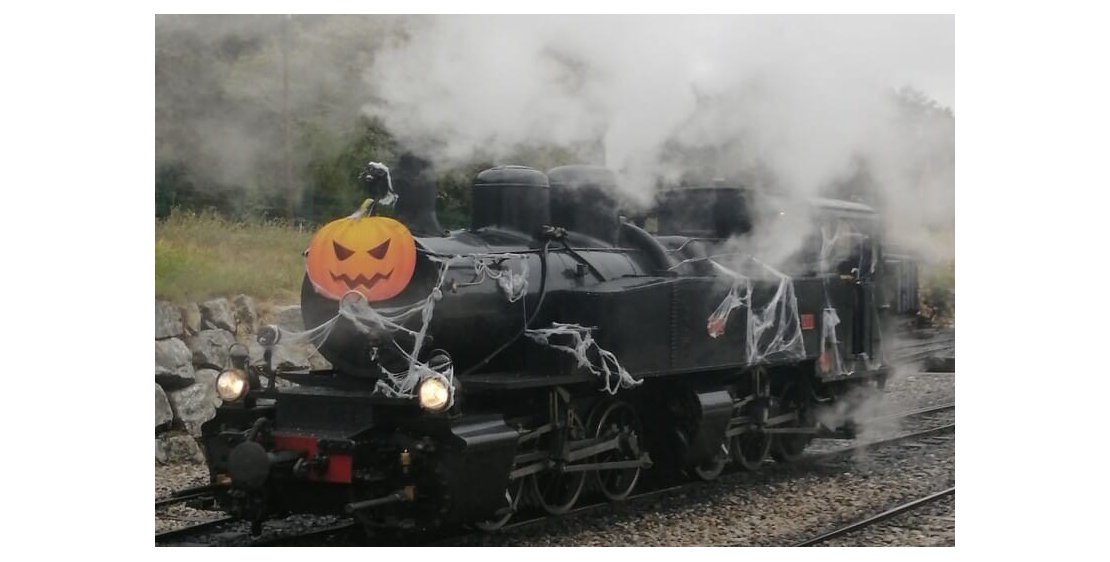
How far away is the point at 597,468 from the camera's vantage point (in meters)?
7.32

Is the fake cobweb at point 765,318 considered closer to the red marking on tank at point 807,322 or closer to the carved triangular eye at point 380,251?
the red marking on tank at point 807,322

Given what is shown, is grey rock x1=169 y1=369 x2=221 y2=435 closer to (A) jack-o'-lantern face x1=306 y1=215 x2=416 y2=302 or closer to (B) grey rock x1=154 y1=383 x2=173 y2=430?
(B) grey rock x1=154 y1=383 x2=173 y2=430

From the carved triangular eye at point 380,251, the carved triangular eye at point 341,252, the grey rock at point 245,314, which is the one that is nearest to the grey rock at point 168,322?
the grey rock at point 245,314

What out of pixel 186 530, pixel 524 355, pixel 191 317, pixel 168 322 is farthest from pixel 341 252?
pixel 191 317

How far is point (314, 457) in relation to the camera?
625 centimetres

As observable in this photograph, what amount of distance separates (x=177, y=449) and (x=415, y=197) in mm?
3479

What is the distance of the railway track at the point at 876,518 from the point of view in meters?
6.88

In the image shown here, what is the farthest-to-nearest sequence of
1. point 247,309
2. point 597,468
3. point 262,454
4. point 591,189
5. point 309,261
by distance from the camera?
point 247,309
point 591,189
point 597,468
point 309,261
point 262,454

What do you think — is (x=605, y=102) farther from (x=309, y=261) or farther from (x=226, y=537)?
(x=226, y=537)

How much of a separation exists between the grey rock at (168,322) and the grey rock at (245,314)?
516mm

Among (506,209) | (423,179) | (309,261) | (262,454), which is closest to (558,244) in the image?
(506,209)

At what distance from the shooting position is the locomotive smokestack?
22.3ft

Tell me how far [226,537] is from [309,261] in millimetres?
1697

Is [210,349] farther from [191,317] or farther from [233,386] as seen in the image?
[233,386]
